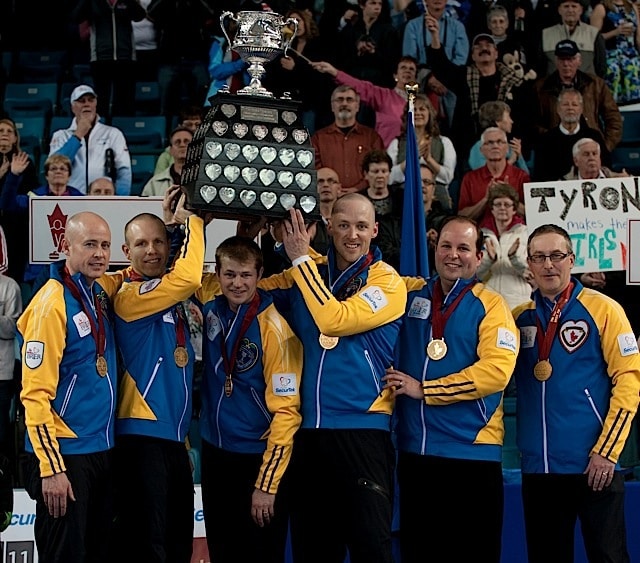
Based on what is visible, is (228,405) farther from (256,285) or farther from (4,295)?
(4,295)

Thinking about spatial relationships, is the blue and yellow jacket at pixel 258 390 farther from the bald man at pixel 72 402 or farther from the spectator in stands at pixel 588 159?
the spectator in stands at pixel 588 159

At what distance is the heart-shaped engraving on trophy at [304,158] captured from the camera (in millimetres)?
5871

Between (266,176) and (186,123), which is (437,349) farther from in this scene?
(186,123)

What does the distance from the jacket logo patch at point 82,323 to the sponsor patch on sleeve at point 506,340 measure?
200cm

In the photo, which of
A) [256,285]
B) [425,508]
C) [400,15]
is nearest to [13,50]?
[400,15]

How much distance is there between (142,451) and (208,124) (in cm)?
162

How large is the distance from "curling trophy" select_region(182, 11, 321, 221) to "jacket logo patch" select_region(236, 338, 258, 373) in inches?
25.1

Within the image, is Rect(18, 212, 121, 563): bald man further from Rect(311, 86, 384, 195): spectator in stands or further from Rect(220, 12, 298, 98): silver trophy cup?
Rect(311, 86, 384, 195): spectator in stands

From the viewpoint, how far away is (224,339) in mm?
6090

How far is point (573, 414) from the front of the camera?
19.8ft

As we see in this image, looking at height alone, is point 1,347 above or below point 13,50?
below

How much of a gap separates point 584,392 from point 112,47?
23.7 ft

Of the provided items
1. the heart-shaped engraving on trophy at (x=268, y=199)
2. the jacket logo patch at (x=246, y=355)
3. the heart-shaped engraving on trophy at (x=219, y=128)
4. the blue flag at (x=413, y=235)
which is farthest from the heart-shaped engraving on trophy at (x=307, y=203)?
the blue flag at (x=413, y=235)

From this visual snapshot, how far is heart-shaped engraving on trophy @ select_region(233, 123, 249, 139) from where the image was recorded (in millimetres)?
5773
